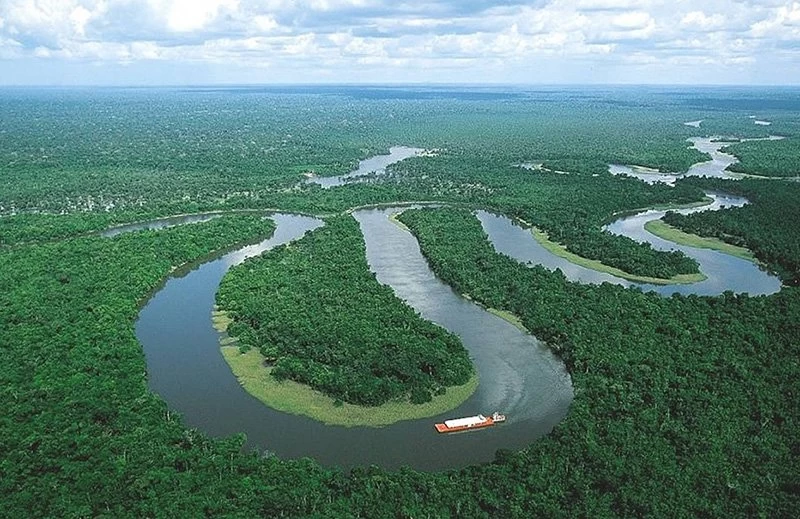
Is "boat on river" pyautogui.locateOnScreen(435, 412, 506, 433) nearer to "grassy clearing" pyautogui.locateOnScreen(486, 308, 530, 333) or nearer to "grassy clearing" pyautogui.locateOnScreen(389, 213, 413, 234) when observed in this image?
"grassy clearing" pyautogui.locateOnScreen(486, 308, 530, 333)

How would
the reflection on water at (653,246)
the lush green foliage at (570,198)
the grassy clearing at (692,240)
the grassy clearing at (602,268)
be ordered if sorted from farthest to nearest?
the grassy clearing at (692,240), the lush green foliage at (570,198), the grassy clearing at (602,268), the reflection on water at (653,246)

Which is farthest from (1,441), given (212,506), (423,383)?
(423,383)

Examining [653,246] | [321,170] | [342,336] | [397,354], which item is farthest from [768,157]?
[342,336]

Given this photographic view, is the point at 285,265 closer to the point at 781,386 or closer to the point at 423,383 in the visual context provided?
the point at 423,383

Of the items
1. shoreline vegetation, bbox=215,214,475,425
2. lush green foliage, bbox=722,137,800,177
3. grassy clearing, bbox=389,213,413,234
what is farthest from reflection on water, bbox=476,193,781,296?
lush green foliage, bbox=722,137,800,177

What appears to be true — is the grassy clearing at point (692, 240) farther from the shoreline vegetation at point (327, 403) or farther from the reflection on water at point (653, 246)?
the shoreline vegetation at point (327, 403)

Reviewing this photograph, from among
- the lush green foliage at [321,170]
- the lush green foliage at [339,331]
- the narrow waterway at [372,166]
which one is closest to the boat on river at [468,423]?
the lush green foliage at [339,331]
